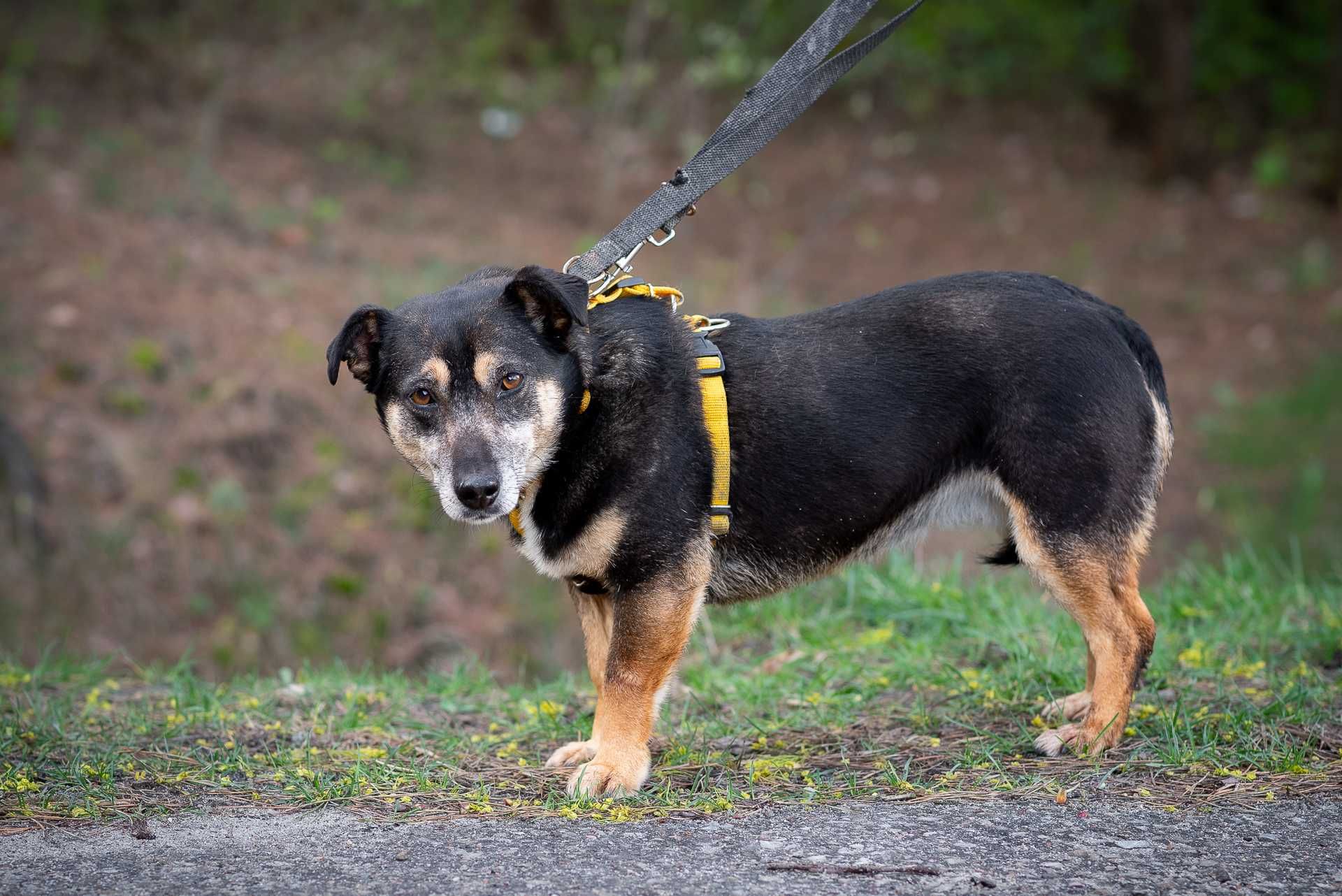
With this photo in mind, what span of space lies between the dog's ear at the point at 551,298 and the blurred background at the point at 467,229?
38.3 inches

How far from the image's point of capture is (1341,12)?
15734mm

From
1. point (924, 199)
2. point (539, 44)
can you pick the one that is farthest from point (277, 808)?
point (539, 44)

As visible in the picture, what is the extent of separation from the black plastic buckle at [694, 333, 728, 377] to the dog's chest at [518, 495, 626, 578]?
59 cm

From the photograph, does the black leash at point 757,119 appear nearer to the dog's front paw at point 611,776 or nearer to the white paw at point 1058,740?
the dog's front paw at point 611,776

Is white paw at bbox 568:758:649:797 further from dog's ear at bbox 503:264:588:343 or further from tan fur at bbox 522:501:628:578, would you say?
dog's ear at bbox 503:264:588:343

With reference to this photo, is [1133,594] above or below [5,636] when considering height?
above

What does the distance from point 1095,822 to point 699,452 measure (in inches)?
66.0

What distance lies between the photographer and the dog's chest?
397cm

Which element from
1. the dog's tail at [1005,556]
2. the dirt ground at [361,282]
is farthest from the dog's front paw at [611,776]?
the dog's tail at [1005,556]

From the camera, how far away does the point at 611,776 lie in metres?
3.94

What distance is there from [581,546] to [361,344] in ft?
3.36

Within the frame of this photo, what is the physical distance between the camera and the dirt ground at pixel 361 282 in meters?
8.36

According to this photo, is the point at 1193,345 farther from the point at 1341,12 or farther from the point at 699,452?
the point at 699,452

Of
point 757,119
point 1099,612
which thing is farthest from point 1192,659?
point 757,119
